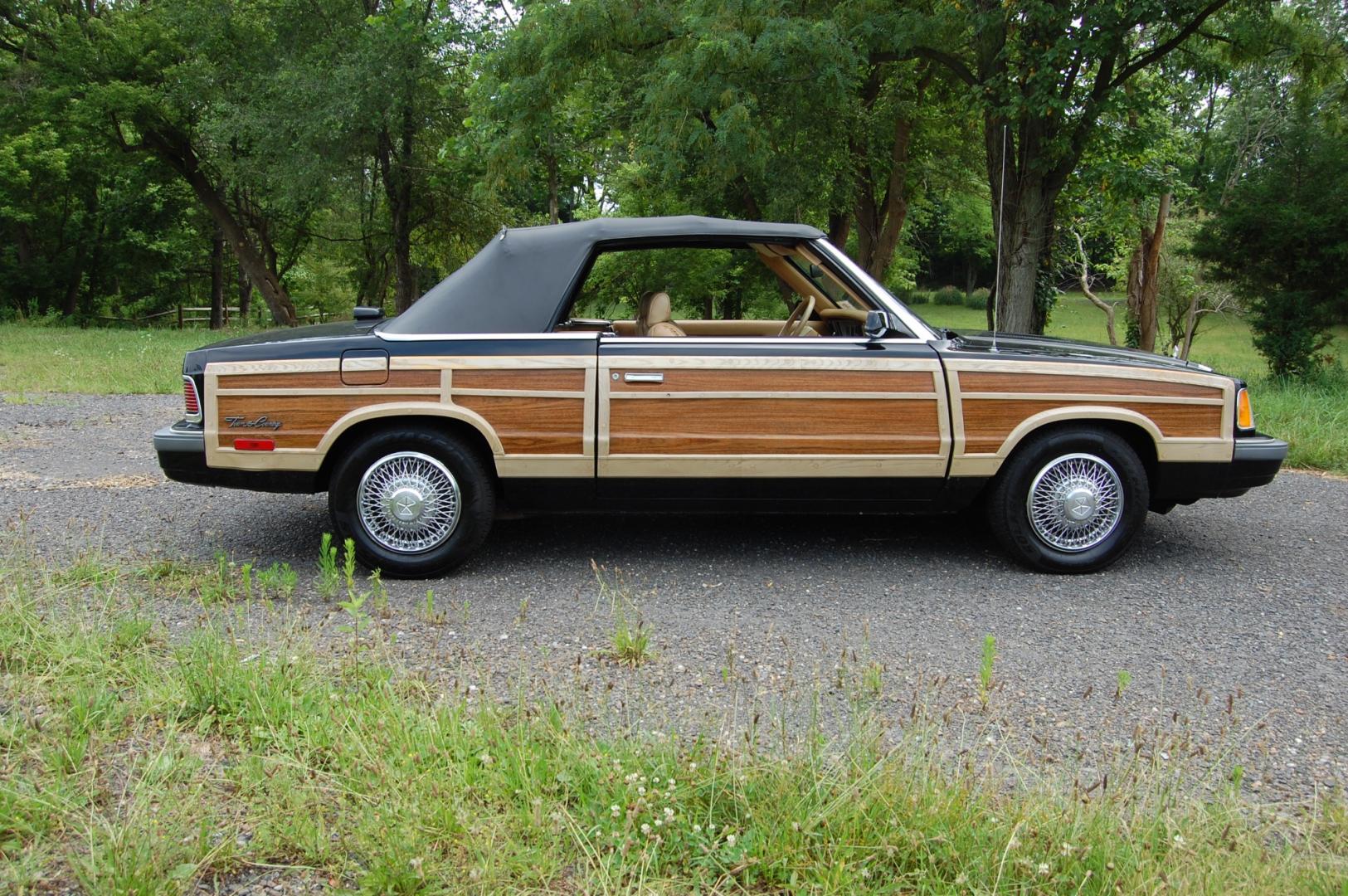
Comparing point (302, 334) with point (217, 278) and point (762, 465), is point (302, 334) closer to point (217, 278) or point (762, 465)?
point (762, 465)

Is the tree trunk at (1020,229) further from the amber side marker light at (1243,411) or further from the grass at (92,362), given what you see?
the grass at (92,362)

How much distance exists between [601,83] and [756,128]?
6250 mm

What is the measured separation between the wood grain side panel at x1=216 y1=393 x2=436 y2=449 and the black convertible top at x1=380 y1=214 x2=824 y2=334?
41 centimetres

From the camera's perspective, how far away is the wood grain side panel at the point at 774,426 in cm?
473

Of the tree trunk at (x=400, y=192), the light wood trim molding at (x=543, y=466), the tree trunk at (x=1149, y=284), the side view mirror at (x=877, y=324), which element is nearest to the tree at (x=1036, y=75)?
the side view mirror at (x=877, y=324)

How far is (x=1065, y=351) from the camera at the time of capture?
516 cm

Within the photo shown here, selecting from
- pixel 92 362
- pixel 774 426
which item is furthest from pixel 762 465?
pixel 92 362

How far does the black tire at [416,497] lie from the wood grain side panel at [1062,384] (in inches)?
93.6

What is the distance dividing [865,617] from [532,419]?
5.78ft

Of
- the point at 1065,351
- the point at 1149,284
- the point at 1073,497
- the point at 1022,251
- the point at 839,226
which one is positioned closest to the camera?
the point at 1073,497

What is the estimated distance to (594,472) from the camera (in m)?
4.77

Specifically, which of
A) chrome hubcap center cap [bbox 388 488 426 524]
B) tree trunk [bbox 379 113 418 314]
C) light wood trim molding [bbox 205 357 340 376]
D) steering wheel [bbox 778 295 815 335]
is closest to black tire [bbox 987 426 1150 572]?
steering wheel [bbox 778 295 815 335]

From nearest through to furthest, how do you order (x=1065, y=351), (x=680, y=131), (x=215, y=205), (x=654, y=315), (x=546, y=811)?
(x=546, y=811) → (x=1065, y=351) → (x=654, y=315) → (x=680, y=131) → (x=215, y=205)

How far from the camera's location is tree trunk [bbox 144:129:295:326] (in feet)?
86.0
